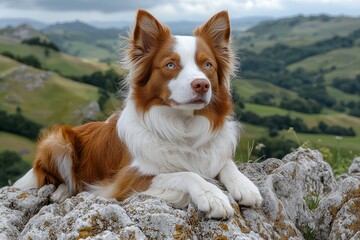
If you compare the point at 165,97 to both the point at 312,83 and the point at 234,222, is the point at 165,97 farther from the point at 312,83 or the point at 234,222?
the point at 312,83

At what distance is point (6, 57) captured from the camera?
129m

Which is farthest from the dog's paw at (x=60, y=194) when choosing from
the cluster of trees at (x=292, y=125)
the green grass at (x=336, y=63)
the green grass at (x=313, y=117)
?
the green grass at (x=336, y=63)

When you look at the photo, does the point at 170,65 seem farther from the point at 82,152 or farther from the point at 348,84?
the point at 348,84

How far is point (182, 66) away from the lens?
Answer: 20.2 ft

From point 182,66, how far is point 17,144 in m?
79.8

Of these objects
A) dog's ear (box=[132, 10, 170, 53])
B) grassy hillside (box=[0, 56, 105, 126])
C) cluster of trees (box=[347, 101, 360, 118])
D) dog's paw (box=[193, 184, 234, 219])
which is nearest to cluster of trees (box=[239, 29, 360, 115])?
cluster of trees (box=[347, 101, 360, 118])

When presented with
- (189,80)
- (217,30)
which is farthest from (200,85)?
(217,30)

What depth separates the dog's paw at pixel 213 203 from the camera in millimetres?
4961

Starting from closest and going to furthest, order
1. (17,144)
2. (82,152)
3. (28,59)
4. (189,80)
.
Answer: (189,80) → (82,152) → (17,144) → (28,59)

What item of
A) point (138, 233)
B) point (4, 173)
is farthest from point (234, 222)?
point (4, 173)

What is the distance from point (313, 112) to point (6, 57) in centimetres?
7718

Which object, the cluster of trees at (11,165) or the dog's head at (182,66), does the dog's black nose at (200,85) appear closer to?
the dog's head at (182,66)

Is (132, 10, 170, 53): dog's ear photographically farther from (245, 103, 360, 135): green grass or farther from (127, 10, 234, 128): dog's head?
(245, 103, 360, 135): green grass

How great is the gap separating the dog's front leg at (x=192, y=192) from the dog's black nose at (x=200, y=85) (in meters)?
0.95
